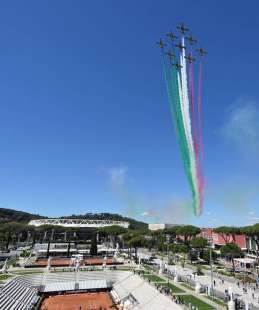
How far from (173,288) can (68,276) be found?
Answer: 111 ft

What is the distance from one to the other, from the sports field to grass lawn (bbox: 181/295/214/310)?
16253mm

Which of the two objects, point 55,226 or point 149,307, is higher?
point 55,226

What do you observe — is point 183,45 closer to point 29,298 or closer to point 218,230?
point 29,298

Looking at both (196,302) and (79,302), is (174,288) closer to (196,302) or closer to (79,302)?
(196,302)

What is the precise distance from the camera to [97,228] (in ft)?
591

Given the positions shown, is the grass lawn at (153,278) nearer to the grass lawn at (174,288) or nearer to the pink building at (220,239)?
the grass lawn at (174,288)

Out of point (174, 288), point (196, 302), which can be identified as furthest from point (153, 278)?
point (196, 302)

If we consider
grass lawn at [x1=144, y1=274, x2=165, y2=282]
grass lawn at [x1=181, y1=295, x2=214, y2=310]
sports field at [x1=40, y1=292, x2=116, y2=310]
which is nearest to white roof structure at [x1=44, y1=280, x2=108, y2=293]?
sports field at [x1=40, y1=292, x2=116, y2=310]

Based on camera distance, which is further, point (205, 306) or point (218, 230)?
point (218, 230)

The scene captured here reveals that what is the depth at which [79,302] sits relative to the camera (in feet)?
230

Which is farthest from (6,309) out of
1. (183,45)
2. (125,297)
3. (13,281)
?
(183,45)

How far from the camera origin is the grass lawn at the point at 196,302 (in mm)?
51281

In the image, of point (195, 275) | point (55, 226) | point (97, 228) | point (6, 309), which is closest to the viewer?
point (6, 309)

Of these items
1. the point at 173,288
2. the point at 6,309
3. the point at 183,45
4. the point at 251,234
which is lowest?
the point at 6,309
